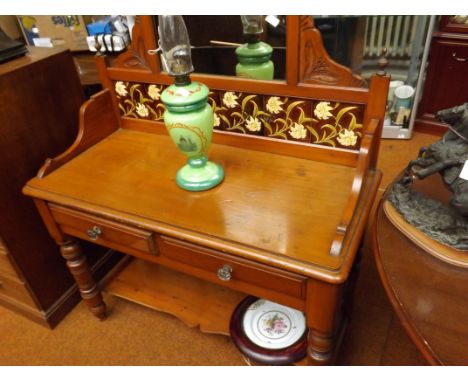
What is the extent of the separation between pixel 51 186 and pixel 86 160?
146 millimetres

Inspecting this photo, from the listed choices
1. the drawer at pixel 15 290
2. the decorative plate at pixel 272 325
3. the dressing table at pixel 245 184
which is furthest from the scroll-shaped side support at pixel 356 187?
the drawer at pixel 15 290

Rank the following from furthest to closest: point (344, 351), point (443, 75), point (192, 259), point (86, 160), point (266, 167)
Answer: point (443, 75) < point (344, 351) < point (86, 160) < point (266, 167) < point (192, 259)

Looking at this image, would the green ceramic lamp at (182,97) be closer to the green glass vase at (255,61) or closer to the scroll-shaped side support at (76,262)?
the green glass vase at (255,61)

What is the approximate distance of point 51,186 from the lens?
112cm

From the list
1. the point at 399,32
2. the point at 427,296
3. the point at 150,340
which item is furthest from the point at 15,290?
the point at 399,32

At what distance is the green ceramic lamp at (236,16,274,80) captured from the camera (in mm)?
1062

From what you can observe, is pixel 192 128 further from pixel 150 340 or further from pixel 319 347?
pixel 150 340

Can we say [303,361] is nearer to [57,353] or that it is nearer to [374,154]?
[374,154]

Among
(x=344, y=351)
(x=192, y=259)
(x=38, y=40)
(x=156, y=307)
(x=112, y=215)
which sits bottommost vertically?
(x=344, y=351)

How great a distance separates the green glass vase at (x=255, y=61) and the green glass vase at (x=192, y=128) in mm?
192

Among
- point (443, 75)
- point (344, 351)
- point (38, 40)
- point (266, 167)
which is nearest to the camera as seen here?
point (266, 167)

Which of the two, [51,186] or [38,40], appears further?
[38,40]

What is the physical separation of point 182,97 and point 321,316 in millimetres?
611

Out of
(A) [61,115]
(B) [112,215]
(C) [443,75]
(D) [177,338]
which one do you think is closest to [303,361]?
(D) [177,338]
